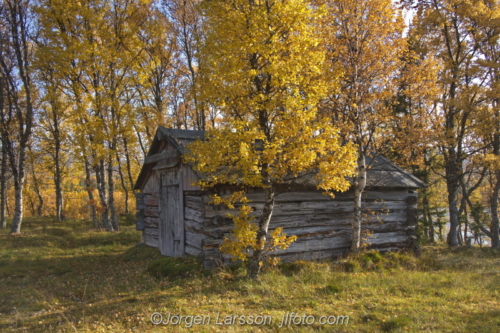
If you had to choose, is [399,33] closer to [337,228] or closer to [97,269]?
[337,228]

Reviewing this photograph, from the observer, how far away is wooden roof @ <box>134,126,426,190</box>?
397 inches

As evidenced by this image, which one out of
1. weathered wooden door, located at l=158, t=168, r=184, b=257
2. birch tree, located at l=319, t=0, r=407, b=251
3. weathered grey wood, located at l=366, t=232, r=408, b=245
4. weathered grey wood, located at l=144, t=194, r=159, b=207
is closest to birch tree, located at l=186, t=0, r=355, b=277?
birch tree, located at l=319, t=0, r=407, b=251

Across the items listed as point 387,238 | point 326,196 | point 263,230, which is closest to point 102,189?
point 326,196

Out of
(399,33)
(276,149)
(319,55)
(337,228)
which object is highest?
(399,33)

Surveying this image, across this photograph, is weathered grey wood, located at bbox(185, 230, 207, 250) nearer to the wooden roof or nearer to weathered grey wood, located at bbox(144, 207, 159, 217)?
the wooden roof

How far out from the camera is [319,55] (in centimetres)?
746

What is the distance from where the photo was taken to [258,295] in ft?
23.5

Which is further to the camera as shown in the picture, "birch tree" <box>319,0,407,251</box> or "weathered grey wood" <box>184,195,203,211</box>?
"birch tree" <box>319,0,407,251</box>

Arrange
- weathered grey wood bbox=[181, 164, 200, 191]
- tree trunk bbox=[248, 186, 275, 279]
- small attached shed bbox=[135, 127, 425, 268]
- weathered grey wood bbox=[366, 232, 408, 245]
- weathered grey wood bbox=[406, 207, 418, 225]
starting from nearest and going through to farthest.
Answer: tree trunk bbox=[248, 186, 275, 279] < small attached shed bbox=[135, 127, 425, 268] < weathered grey wood bbox=[181, 164, 200, 191] < weathered grey wood bbox=[366, 232, 408, 245] < weathered grey wood bbox=[406, 207, 418, 225]

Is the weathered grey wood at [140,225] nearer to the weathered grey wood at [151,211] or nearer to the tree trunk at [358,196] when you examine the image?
the weathered grey wood at [151,211]

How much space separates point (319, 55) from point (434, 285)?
5894 millimetres

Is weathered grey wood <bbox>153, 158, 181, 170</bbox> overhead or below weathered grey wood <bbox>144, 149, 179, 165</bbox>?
below

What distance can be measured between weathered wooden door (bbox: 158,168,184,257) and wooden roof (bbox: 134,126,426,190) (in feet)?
3.82

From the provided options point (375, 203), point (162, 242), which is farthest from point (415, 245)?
point (162, 242)
